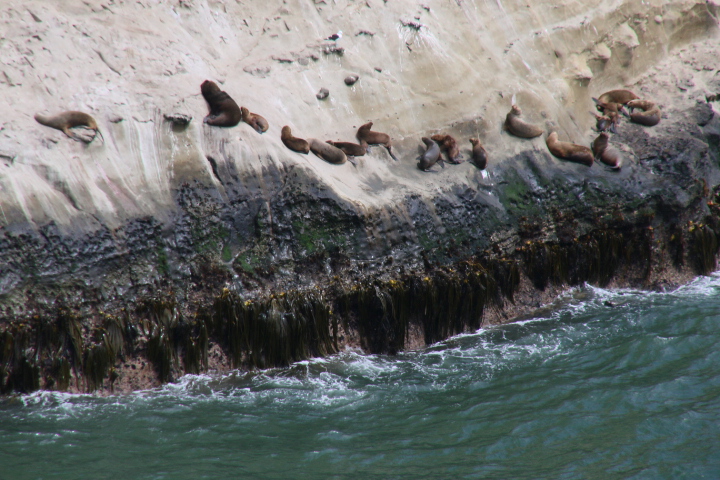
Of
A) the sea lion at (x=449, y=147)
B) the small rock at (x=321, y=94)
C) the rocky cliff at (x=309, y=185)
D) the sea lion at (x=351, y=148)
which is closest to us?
the rocky cliff at (x=309, y=185)

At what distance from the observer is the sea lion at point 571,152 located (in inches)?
321

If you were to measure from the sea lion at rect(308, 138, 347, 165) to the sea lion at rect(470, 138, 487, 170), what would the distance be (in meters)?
1.79

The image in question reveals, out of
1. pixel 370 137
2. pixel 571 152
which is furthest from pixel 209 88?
pixel 571 152

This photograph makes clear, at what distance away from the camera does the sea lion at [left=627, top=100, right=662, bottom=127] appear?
28.9 ft

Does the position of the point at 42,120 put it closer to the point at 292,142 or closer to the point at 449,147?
the point at 292,142

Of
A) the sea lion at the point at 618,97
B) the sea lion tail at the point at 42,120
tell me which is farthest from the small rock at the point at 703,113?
the sea lion tail at the point at 42,120

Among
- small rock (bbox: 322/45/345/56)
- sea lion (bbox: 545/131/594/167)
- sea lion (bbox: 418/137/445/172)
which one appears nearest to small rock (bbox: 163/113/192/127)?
small rock (bbox: 322/45/345/56)

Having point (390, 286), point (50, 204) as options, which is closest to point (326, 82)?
point (390, 286)

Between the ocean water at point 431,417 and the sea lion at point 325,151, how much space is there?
2.48 metres

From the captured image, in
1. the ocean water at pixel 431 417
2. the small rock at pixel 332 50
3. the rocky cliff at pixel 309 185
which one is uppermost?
the small rock at pixel 332 50

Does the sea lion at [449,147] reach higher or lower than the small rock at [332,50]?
lower

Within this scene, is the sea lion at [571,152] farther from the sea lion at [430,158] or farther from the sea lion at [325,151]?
the sea lion at [325,151]

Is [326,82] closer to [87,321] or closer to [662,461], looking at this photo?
[87,321]

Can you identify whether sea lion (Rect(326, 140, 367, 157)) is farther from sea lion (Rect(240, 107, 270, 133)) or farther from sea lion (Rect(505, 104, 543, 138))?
sea lion (Rect(505, 104, 543, 138))
